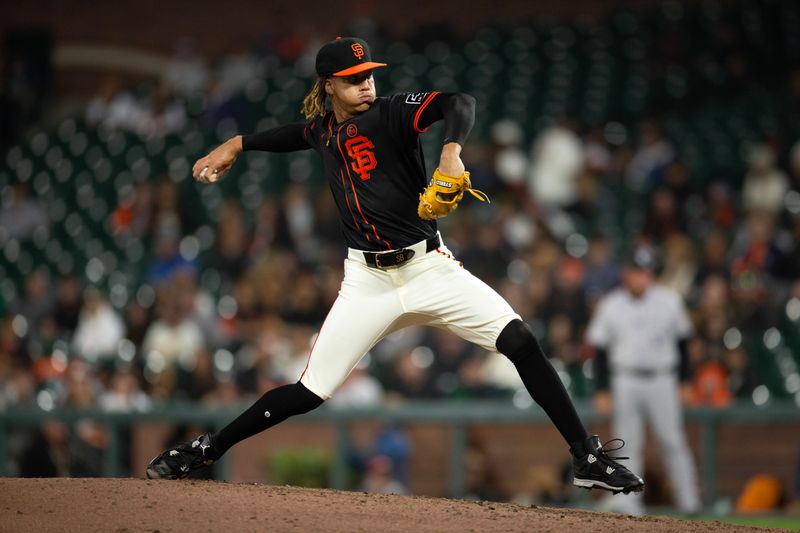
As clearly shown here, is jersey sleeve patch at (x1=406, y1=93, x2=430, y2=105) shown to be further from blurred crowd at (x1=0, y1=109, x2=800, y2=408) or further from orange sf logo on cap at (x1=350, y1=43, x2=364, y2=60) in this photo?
blurred crowd at (x1=0, y1=109, x2=800, y2=408)

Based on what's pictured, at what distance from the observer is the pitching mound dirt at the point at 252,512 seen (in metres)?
3.97

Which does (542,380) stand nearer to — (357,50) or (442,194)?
(442,194)

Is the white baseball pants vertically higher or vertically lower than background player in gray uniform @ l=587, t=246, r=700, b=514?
higher

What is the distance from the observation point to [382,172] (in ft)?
14.3

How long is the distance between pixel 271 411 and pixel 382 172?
98cm

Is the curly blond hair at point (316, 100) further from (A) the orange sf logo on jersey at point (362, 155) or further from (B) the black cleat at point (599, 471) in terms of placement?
(B) the black cleat at point (599, 471)

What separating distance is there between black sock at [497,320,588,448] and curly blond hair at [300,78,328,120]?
1090mm

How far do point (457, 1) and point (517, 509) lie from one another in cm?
1305

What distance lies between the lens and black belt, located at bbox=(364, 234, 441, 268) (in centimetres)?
435

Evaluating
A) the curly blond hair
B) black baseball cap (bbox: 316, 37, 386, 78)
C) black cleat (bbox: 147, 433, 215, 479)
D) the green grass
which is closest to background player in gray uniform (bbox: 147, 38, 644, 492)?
black baseball cap (bbox: 316, 37, 386, 78)

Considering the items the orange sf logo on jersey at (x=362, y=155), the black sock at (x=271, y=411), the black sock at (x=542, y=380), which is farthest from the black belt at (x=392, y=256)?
the black sock at (x=271, y=411)

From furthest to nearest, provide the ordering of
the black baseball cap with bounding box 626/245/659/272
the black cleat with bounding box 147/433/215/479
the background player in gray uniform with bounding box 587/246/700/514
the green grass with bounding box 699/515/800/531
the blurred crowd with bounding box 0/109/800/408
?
the blurred crowd with bounding box 0/109/800/408, the black baseball cap with bounding box 626/245/659/272, the background player in gray uniform with bounding box 587/246/700/514, the green grass with bounding box 699/515/800/531, the black cleat with bounding box 147/433/215/479

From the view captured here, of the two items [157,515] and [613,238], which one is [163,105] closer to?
[613,238]

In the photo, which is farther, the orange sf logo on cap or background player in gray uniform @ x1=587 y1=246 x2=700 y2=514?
background player in gray uniform @ x1=587 y1=246 x2=700 y2=514
